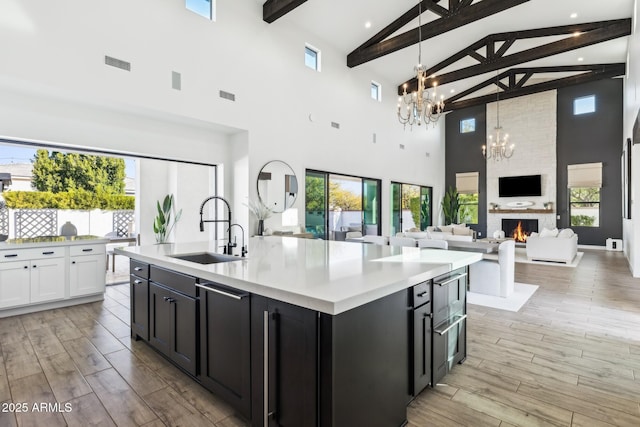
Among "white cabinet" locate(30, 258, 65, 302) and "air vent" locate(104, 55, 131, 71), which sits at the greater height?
"air vent" locate(104, 55, 131, 71)

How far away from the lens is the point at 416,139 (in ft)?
35.6

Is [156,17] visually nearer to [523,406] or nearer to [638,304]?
[523,406]

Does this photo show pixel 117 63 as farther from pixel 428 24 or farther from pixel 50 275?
pixel 428 24

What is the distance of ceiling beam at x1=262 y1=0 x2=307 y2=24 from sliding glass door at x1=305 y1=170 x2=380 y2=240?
2977mm

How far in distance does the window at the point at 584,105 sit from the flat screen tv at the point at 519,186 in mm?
2299

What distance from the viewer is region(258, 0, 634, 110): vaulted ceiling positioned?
6.12m

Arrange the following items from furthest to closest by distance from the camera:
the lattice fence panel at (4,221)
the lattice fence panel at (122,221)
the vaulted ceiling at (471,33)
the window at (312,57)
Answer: the lattice fence panel at (122,221)
the window at (312,57)
the vaulted ceiling at (471,33)
the lattice fence panel at (4,221)

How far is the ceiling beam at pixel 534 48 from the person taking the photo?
21.8ft

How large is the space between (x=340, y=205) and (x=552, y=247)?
506 cm

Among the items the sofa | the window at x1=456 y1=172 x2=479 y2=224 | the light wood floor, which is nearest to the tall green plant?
the window at x1=456 y1=172 x2=479 y2=224

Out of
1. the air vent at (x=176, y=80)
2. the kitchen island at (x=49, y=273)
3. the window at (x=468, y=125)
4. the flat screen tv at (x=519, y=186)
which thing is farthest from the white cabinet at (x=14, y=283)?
the window at (x=468, y=125)

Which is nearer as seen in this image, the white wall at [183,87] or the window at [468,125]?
the white wall at [183,87]

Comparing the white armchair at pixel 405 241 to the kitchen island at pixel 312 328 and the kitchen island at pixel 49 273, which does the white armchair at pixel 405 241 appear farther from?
A: the kitchen island at pixel 49 273

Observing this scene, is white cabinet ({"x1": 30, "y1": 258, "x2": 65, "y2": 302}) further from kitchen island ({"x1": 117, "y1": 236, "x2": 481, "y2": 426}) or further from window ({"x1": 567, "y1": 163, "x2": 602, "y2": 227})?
window ({"x1": 567, "y1": 163, "x2": 602, "y2": 227})
